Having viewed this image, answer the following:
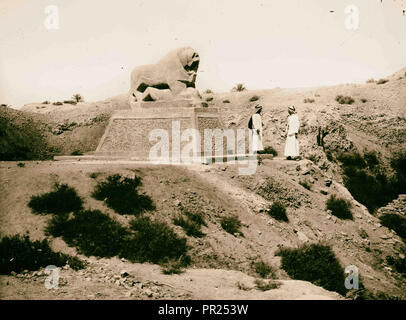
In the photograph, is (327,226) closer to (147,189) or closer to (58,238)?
(147,189)

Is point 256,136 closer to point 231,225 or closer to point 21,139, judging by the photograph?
point 231,225

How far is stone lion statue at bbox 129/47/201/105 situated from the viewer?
15.7 metres

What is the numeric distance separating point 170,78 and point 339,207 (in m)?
8.58

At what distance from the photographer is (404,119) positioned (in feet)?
90.3

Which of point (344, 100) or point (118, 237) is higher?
point (344, 100)

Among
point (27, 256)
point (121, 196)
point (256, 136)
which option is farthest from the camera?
point (256, 136)

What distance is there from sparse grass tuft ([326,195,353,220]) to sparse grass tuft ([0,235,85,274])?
32.9ft

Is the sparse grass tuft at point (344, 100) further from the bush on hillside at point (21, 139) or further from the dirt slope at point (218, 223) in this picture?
the bush on hillside at point (21, 139)

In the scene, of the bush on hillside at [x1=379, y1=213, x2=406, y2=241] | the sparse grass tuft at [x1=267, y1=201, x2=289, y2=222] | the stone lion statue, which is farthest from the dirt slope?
the stone lion statue

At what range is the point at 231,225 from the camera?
1025cm

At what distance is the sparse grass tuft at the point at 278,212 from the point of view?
11992 millimetres

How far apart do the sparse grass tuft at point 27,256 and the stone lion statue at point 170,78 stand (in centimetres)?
927

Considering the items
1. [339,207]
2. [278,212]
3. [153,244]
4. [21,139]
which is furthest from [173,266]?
[21,139]

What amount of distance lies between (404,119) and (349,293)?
74.4ft
